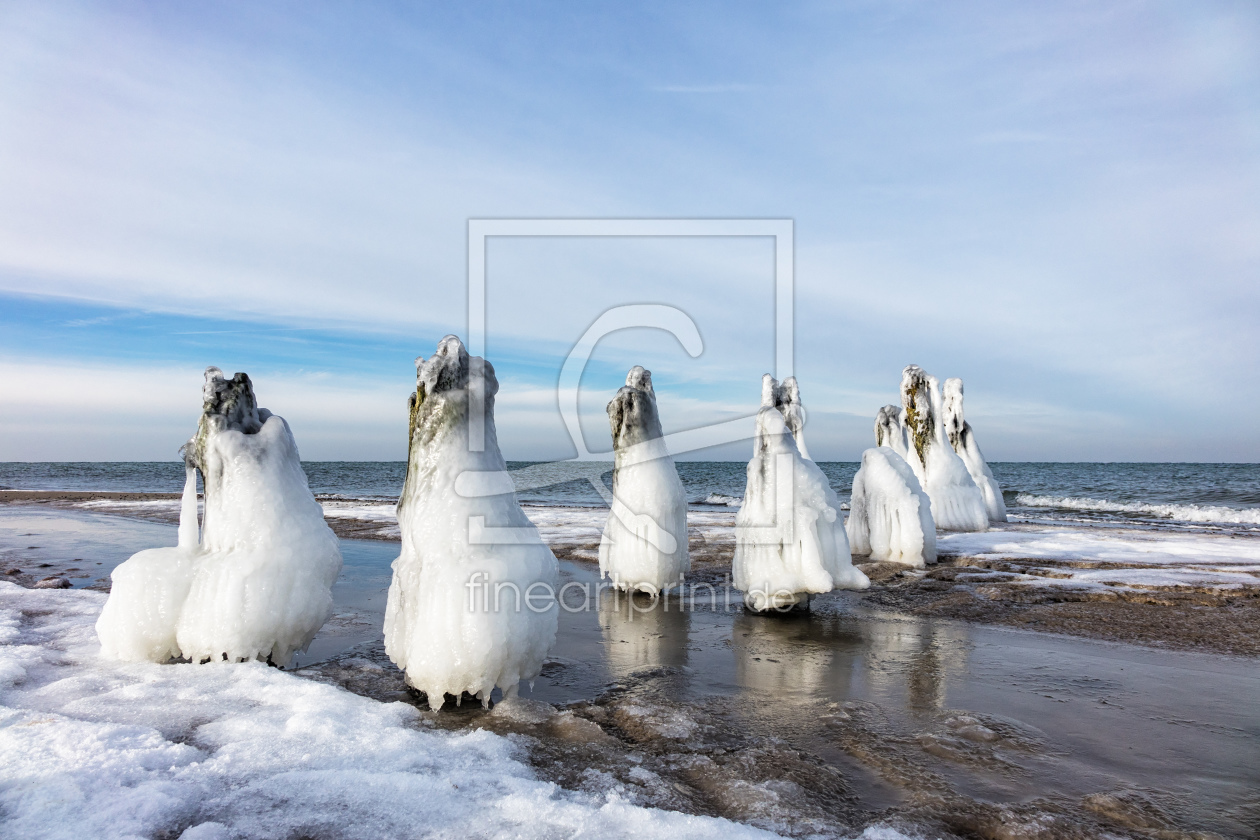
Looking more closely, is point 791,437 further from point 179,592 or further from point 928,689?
point 179,592

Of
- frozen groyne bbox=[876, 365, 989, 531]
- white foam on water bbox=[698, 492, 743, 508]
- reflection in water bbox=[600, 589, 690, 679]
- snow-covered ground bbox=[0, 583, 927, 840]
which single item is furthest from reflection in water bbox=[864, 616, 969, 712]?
white foam on water bbox=[698, 492, 743, 508]

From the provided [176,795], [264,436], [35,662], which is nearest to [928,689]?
[176,795]

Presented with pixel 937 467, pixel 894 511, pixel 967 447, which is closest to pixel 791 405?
pixel 894 511

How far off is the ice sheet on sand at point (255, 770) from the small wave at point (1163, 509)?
3143 centimetres

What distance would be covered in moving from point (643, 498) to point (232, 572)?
19.0ft

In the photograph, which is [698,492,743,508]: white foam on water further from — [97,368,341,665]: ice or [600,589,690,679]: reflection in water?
[97,368,341,665]: ice

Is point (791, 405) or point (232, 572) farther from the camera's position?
point (791, 405)

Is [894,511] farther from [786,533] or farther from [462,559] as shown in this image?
[462,559]

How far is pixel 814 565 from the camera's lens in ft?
30.7

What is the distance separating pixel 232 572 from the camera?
648 centimetres

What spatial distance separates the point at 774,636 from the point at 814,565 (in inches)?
46.9

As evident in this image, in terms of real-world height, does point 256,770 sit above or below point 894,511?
below

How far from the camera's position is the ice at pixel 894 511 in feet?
44.0

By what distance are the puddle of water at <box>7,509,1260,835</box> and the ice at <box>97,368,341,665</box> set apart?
0.99 meters
